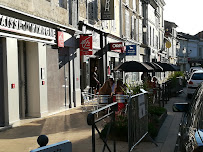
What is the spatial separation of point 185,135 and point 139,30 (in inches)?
1044

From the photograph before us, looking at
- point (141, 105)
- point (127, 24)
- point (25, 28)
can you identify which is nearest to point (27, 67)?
point (25, 28)

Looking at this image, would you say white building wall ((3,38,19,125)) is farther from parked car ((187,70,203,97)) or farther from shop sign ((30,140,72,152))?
parked car ((187,70,203,97))

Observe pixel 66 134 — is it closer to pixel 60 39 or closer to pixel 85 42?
pixel 60 39

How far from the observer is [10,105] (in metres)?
9.27

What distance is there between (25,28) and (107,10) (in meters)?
8.71

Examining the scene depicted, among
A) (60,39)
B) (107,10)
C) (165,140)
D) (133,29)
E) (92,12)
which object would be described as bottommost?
(165,140)

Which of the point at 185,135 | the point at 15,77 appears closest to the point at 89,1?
the point at 15,77

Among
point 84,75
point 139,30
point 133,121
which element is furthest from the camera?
point 139,30

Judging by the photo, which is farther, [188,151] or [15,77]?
[15,77]

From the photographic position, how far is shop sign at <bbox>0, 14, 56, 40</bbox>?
8.91 metres

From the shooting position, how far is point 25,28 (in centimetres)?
998

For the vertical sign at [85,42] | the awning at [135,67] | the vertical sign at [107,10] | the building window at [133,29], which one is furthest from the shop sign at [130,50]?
the awning at [135,67]

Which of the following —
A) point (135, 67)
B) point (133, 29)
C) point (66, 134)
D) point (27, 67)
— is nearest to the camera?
point (66, 134)

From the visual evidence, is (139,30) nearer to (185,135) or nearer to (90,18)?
(90,18)
